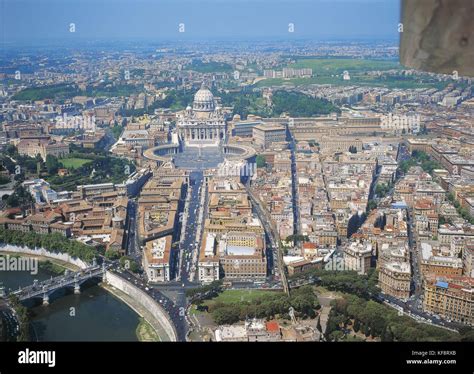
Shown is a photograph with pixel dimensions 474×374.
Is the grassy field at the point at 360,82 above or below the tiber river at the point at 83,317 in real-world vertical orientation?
above

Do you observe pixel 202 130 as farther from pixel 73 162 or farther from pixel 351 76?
pixel 351 76

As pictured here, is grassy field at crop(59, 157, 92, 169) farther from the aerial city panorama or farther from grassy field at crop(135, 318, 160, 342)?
grassy field at crop(135, 318, 160, 342)

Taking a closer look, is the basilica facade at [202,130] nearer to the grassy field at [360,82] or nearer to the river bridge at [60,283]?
the grassy field at [360,82]

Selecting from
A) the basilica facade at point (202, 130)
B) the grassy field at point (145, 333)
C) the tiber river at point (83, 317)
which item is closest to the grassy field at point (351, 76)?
the basilica facade at point (202, 130)

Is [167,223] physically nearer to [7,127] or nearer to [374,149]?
[374,149]

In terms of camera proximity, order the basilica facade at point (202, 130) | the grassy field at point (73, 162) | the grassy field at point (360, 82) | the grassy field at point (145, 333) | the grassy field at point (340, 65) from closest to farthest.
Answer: the grassy field at point (145, 333), the grassy field at point (73, 162), the basilica facade at point (202, 130), the grassy field at point (360, 82), the grassy field at point (340, 65)

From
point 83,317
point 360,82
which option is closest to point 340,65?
point 360,82
